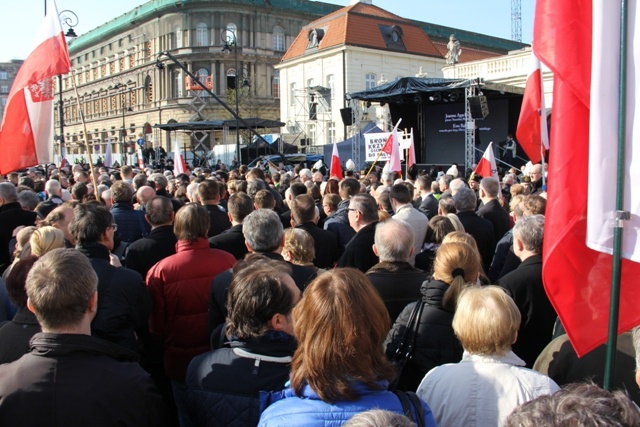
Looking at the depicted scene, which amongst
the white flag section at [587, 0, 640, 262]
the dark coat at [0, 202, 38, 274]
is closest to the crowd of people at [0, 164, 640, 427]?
the white flag section at [587, 0, 640, 262]

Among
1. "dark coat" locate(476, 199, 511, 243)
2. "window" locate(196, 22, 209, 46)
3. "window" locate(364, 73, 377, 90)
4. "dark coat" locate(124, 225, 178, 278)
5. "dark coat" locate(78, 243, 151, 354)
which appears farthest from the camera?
"window" locate(196, 22, 209, 46)

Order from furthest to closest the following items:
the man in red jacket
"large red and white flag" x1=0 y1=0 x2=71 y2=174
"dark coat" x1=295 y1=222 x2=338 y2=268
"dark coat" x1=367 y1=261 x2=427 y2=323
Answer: "large red and white flag" x1=0 y1=0 x2=71 y2=174
"dark coat" x1=295 y1=222 x2=338 y2=268
the man in red jacket
"dark coat" x1=367 y1=261 x2=427 y2=323

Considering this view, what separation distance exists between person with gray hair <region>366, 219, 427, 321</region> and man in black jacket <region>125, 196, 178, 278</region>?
2015 millimetres

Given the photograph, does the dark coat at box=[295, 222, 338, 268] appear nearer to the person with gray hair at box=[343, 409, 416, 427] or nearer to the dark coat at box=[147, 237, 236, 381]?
the dark coat at box=[147, 237, 236, 381]

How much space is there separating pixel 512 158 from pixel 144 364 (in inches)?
847

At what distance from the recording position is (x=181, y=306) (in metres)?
4.09

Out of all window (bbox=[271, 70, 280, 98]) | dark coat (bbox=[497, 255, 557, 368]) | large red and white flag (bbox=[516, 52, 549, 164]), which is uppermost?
window (bbox=[271, 70, 280, 98])

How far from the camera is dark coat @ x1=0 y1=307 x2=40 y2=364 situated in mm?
2819

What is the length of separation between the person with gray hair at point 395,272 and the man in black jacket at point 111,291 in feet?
4.98

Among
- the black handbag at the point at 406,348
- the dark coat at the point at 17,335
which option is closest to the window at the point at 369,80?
the black handbag at the point at 406,348

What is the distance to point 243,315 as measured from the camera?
2521 millimetres

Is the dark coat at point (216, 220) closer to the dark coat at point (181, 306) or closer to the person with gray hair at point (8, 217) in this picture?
the person with gray hair at point (8, 217)

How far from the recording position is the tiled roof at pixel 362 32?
131ft

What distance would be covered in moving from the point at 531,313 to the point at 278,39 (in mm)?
63095
